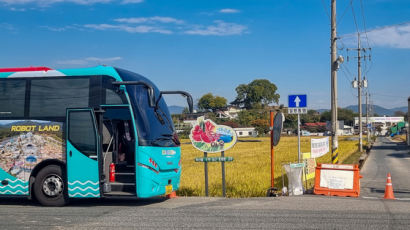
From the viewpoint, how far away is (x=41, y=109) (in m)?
11.2

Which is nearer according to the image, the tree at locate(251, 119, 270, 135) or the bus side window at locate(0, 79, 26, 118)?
the bus side window at locate(0, 79, 26, 118)

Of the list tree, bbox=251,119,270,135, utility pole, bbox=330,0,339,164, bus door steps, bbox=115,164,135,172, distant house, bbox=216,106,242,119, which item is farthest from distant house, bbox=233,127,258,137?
bus door steps, bbox=115,164,135,172

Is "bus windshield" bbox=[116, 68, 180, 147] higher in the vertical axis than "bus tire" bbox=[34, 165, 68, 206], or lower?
higher

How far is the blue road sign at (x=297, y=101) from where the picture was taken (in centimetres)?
1502

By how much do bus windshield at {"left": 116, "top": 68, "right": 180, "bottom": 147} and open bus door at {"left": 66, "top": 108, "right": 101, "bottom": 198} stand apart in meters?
0.99

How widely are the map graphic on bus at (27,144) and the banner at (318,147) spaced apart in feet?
A: 25.0

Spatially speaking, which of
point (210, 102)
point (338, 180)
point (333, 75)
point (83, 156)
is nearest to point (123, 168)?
point (83, 156)

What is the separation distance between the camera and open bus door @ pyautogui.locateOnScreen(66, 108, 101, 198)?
1073cm

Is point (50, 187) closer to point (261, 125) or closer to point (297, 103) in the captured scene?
point (297, 103)

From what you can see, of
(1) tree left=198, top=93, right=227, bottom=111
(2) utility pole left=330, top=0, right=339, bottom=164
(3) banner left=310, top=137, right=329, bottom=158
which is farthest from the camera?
(1) tree left=198, top=93, right=227, bottom=111

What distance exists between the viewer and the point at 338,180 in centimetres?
1303

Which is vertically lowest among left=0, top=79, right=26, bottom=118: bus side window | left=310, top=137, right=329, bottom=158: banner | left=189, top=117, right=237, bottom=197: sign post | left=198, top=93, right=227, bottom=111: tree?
left=310, top=137, right=329, bottom=158: banner

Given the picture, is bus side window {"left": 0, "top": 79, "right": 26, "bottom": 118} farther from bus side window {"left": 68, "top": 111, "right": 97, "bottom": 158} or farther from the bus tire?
the bus tire

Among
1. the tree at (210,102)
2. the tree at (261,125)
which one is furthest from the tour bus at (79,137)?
the tree at (210,102)
